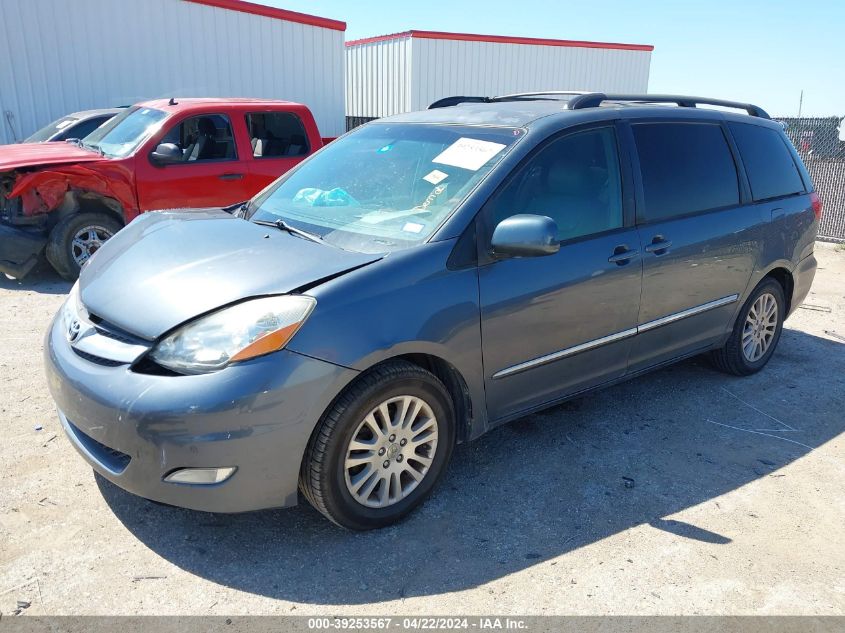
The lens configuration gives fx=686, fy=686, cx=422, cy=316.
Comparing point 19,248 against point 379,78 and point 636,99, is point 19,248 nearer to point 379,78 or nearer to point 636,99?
point 636,99

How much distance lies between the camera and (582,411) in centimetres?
434

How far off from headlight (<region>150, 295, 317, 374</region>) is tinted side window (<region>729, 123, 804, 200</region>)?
11.2ft

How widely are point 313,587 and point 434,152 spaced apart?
2178 mm

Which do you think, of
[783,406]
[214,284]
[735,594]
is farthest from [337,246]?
[783,406]

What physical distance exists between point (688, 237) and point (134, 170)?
553 centimetres

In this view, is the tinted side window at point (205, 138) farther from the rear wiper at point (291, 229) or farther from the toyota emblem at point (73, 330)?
the toyota emblem at point (73, 330)

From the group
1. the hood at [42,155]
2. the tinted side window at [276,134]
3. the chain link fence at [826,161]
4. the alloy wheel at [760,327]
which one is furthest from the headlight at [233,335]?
the chain link fence at [826,161]

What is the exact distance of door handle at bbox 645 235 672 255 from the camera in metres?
3.82

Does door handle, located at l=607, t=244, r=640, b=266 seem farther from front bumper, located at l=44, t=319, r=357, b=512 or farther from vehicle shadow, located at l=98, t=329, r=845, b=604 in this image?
front bumper, located at l=44, t=319, r=357, b=512

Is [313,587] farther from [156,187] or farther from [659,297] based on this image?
[156,187]

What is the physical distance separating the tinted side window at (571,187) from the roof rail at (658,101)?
0.24 m

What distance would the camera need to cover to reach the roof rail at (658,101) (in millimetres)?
3881

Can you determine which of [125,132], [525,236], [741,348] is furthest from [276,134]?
[525,236]

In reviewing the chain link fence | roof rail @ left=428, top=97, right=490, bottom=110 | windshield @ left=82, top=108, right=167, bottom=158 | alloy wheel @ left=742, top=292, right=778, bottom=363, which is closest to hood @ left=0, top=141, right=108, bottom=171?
windshield @ left=82, top=108, right=167, bottom=158
